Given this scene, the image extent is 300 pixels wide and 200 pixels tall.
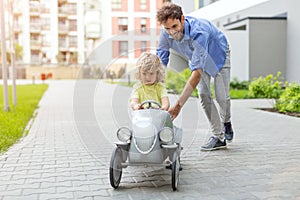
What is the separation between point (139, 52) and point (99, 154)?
5.00 feet

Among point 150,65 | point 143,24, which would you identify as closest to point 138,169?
point 150,65

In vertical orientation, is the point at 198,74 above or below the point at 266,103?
above

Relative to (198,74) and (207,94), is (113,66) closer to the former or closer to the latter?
(198,74)

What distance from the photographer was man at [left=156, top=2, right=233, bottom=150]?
4000mm

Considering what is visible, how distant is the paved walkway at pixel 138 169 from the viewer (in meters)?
3.46

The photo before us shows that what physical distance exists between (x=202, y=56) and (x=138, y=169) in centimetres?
128

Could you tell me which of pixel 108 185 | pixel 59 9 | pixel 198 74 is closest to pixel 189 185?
pixel 108 185

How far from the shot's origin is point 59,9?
5016cm

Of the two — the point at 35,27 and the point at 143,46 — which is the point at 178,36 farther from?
the point at 35,27

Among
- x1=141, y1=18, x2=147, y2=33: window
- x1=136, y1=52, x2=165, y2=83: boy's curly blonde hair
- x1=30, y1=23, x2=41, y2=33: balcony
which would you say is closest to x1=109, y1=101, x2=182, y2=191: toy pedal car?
x1=136, y1=52, x2=165, y2=83: boy's curly blonde hair

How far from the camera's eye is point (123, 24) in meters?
4.58

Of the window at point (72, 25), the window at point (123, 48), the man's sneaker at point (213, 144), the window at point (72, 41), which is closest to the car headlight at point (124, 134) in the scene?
the window at point (123, 48)

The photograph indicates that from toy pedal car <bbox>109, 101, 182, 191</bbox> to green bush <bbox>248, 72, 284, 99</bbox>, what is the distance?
312 inches

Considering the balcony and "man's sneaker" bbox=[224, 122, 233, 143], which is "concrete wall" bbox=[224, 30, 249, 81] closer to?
"man's sneaker" bbox=[224, 122, 233, 143]
